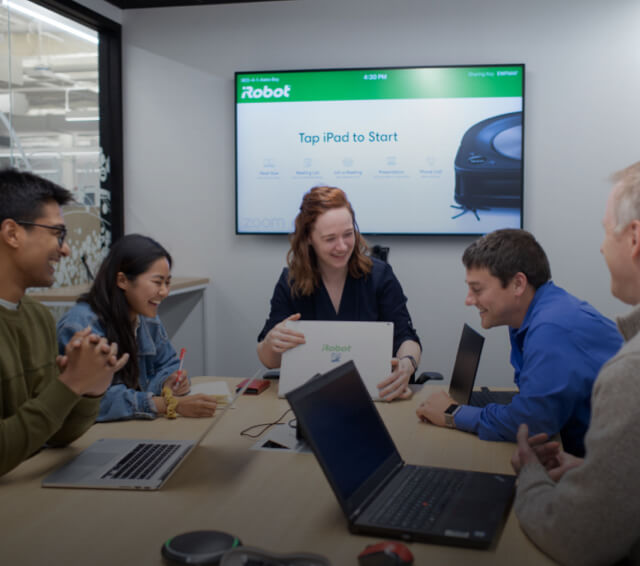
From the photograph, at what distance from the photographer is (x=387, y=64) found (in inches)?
148

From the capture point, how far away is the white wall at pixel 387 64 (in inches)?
142

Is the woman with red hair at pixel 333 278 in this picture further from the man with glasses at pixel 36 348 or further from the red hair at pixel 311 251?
the man with glasses at pixel 36 348

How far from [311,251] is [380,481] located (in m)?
1.44

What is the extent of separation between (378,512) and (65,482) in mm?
655

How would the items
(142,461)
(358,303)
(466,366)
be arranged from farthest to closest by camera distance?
(358,303)
(466,366)
(142,461)

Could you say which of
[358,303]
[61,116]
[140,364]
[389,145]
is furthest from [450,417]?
[61,116]

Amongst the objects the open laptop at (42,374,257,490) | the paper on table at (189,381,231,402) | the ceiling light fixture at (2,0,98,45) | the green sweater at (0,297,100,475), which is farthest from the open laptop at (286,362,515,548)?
the ceiling light fixture at (2,0,98,45)

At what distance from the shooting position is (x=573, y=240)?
3691 millimetres

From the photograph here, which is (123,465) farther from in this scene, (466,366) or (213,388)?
(466,366)

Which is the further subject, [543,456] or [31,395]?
[31,395]

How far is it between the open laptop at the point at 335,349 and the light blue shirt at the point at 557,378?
34cm

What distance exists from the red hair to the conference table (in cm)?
92

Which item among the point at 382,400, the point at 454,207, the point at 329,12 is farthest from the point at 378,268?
the point at 329,12

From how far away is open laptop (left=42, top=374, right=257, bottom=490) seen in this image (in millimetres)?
1344
